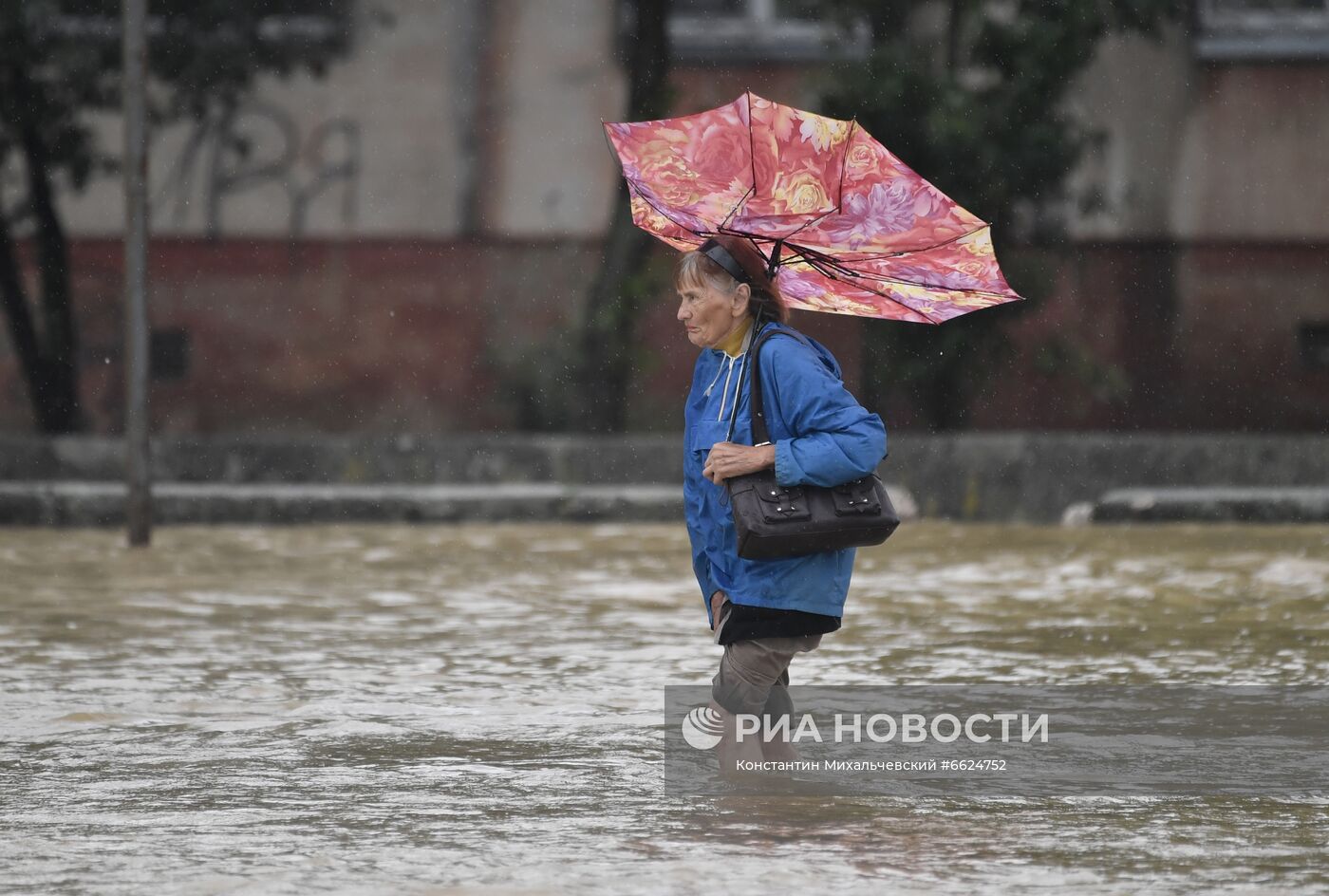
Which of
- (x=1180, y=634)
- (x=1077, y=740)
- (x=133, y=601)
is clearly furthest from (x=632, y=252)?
(x=1077, y=740)

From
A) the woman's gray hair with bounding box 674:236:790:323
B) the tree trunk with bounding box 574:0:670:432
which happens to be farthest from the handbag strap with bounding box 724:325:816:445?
the tree trunk with bounding box 574:0:670:432

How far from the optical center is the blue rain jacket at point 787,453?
17.1ft

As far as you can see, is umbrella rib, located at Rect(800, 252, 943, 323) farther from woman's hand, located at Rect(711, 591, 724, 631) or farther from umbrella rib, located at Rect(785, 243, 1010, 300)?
woman's hand, located at Rect(711, 591, 724, 631)

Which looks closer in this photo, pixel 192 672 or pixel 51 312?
pixel 192 672

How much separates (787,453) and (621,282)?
10063 millimetres

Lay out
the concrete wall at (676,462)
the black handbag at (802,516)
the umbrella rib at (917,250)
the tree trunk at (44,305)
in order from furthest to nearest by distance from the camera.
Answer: the tree trunk at (44,305) < the concrete wall at (676,462) < the umbrella rib at (917,250) < the black handbag at (802,516)

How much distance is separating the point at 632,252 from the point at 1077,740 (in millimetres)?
9205

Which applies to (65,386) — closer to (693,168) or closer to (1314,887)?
(693,168)

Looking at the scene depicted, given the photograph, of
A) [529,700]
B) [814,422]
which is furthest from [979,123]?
[814,422]

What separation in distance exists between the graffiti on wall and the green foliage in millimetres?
3933

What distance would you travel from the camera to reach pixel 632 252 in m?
15.3

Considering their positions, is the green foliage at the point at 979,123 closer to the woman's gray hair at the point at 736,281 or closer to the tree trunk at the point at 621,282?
the tree trunk at the point at 621,282

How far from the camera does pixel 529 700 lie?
281 inches

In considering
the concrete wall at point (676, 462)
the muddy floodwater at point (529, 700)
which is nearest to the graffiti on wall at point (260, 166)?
the concrete wall at point (676, 462)
